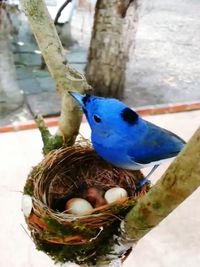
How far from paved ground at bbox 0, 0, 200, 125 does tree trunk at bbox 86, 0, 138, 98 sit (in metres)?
0.21

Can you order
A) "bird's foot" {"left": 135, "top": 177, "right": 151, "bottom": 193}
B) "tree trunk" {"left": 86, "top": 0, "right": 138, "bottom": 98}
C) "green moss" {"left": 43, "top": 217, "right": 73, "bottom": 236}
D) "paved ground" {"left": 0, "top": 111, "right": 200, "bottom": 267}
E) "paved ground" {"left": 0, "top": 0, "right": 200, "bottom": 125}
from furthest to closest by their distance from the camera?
1. "paved ground" {"left": 0, "top": 0, "right": 200, "bottom": 125}
2. "tree trunk" {"left": 86, "top": 0, "right": 138, "bottom": 98}
3. "paved ground" {"left": 0, "top": 111, "right": 200, "bottom": 267}
4. "bird's foot" {"left": 135, "top": 177, "right": 151, "bottom": 193}
5. "green moss" {"left": 43, "top": 217, "right": 73, "bottom": 236}

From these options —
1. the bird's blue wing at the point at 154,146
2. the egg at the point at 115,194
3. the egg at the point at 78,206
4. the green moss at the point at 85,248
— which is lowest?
the green moss at the point at 85,248

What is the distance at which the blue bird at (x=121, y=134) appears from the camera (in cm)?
83

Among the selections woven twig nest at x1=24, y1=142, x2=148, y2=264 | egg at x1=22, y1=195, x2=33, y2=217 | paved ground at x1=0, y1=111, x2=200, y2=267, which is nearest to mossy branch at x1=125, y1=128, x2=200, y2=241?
woven twig nest at x1=24, y1=142, x2=148, y2=264

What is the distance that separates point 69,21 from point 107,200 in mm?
3104

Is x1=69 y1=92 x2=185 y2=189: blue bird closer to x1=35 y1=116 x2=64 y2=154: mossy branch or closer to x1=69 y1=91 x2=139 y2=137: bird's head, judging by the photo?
x1=69 y1=91 x2=139 y2=137: bird's head

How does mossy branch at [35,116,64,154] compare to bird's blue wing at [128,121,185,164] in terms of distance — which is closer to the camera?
bird's blue wing at [128,121,185,164]

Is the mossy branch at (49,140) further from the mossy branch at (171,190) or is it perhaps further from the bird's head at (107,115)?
the mossy branch at (171,190)

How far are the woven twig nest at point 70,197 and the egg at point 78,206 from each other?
0.05 ft

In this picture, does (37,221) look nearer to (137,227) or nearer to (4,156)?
(137,227)

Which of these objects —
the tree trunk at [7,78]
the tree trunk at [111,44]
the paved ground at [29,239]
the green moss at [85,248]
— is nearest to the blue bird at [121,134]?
the green moss at [85,248]

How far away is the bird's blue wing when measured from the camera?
2.90ft

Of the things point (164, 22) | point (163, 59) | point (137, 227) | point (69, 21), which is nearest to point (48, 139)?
point (137, 227)

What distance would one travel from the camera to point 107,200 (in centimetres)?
93
